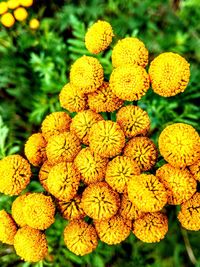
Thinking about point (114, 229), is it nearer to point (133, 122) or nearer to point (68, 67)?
point (133, 122)

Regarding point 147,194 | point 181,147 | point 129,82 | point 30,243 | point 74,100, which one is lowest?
point 30,243

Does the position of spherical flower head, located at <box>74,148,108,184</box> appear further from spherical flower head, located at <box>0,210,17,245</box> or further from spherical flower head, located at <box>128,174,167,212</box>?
spherical flower head, located at <box>0,210,17,245</box>

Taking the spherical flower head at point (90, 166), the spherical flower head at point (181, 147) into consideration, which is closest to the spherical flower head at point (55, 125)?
the spherical flower head at point (90, 166)

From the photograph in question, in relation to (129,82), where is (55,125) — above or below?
below

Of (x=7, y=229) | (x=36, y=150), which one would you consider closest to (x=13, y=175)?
(x=36, y=150)

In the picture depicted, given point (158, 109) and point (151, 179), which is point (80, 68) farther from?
point (158, 109)

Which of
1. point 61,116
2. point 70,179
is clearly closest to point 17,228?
point 70,179
